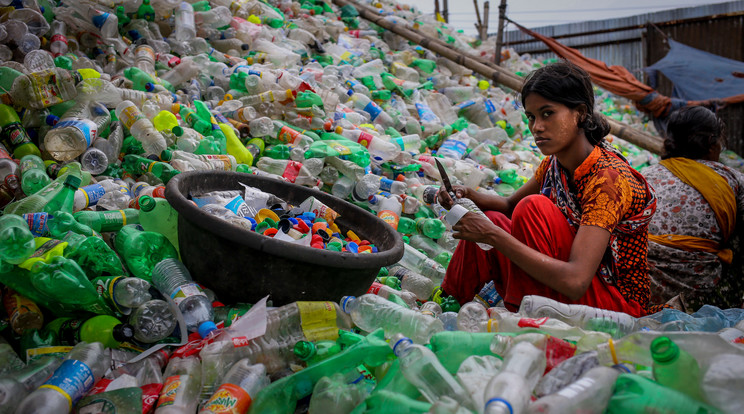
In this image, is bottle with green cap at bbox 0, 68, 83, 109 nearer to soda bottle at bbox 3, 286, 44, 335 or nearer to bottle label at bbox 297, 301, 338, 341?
soda bottle at bbox 3, 286, 44, 335

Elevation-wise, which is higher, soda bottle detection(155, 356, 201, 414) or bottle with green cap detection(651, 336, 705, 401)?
bottle with green cap detection(651, 336, 705, 401)

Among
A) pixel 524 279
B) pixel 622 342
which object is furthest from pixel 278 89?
pixel 622 342

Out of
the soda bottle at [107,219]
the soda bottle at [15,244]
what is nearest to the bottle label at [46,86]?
the soda bottle at [107,219]

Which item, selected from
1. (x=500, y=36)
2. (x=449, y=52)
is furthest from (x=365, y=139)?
(x=500, y=36)

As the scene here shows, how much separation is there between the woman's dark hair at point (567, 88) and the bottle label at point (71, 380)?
173cm

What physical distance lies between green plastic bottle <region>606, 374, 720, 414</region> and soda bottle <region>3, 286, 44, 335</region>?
167 centimetres

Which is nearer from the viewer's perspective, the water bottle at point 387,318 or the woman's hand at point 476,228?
the water bottle at point 387,318

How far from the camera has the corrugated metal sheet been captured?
8266mm

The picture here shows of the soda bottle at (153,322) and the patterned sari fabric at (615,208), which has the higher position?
the patterned sari fabric at (615,208)

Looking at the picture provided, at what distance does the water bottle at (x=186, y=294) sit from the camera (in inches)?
65.9

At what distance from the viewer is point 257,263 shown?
1.70 meters

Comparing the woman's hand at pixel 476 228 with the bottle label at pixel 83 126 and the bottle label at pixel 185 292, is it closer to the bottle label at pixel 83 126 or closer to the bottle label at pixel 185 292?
the bottle label at pixel 185 292

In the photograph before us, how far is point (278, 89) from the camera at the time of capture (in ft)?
12.2

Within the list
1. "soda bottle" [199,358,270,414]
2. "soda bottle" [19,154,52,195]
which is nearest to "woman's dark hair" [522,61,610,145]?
"soda bottle" [199,358,270,414]
